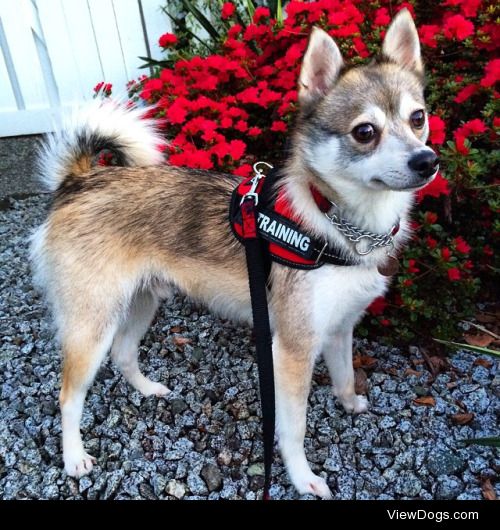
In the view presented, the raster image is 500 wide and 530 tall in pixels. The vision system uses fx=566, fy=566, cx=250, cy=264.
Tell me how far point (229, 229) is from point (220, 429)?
99 centimetres

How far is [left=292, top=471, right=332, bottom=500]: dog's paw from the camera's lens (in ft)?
7.57

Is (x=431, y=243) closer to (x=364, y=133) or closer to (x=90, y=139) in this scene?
(x=364, y=133)

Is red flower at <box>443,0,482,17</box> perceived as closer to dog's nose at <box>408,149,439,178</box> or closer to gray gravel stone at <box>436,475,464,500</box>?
dog's nose at <box>408,149,439,178</box>

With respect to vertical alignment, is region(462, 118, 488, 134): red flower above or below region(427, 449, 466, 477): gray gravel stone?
above

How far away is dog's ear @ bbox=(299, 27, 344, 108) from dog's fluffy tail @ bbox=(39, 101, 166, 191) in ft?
2.87

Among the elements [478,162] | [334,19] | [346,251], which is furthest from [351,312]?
[334,19]

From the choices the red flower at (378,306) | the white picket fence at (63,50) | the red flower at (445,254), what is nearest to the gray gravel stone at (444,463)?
the red flower at (378,306)

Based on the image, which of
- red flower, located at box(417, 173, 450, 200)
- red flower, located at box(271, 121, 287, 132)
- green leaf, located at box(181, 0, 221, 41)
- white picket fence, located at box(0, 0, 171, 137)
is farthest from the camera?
white picket fence, located at box(0, 0, 171, 137)

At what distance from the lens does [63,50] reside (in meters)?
4.85

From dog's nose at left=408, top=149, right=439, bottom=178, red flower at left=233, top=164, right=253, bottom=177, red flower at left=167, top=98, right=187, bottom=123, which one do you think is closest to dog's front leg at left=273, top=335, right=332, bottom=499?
dog's nose at left=408, top=149, right=439, bottom=178

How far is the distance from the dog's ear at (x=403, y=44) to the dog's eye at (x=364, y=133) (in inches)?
17.6

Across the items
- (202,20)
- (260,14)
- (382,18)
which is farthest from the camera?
(202,20)

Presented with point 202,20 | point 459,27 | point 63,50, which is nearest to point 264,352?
point 459,27
